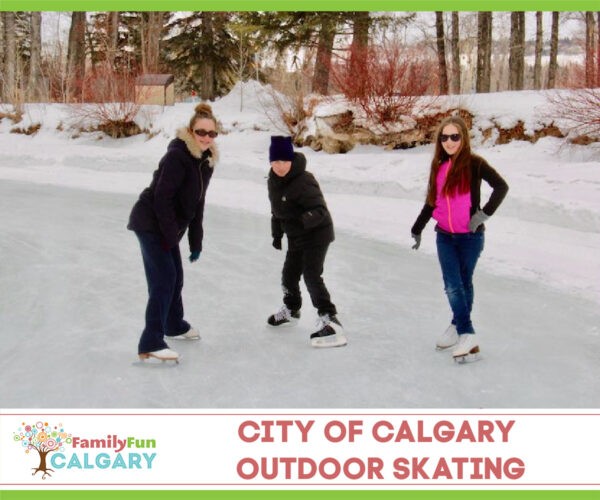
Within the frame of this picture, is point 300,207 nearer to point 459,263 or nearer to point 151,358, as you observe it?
point 459,263

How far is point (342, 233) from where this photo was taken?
8172 mm

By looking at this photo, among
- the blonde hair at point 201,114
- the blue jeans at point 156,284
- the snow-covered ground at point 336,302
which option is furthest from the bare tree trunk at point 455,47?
the blue jeans at point 156,284

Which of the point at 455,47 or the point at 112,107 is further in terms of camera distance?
the point at 455,47

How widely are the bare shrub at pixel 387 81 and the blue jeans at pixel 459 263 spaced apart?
32.2ft

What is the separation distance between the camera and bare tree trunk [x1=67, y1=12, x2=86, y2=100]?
21008 millimetres

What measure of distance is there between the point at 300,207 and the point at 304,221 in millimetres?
181

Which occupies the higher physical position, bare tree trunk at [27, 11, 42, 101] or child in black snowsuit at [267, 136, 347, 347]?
bare tree trunk at [27, 11, 42, 101]

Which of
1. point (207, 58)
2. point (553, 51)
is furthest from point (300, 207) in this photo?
point (207, 58)

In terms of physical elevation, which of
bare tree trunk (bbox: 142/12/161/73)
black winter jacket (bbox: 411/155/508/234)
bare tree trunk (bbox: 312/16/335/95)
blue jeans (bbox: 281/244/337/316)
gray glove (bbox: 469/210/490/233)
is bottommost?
blue jeans (bbox: 281/244/337/316)

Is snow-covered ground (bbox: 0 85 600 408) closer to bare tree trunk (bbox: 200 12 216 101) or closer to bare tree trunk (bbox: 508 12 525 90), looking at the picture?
bare tree trunk (bbox: 508 12 525 90)

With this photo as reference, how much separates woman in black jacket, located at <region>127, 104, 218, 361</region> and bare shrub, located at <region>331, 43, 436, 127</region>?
32.8 ft

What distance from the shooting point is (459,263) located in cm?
401

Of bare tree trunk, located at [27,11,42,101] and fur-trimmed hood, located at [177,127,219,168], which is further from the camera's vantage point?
bare tree trunk, located at [27,11,42,101]

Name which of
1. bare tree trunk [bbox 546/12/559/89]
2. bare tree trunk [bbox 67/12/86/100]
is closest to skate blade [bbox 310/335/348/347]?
bare tree trunk [bbox 67/12/86/100]
